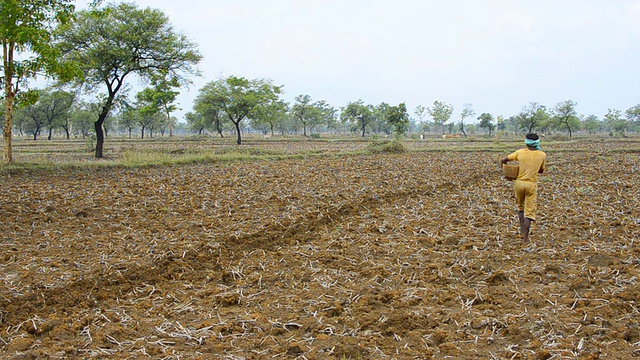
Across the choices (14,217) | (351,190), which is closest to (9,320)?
(14,217)

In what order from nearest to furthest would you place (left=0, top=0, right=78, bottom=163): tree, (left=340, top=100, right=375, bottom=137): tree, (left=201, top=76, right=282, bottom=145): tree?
(left=0, top=0, right=78, bottom=163): tree < (left=201, top=76, right=282, bottom=145): tree < (left=340, top=100, right=375, bottom=137): tree

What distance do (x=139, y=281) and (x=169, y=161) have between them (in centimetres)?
1469

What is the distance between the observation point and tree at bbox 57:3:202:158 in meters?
19.8

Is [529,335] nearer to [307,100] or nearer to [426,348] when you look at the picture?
[426,348]

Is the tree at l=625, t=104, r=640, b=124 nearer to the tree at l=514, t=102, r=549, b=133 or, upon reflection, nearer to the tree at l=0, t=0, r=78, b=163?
the tree at l=514, t=102, r=549, b=133

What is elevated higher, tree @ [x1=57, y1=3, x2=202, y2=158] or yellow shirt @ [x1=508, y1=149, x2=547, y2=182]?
tree @ [x1=57, y1=3, x2=202, y2=158]

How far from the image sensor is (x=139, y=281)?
5273mm

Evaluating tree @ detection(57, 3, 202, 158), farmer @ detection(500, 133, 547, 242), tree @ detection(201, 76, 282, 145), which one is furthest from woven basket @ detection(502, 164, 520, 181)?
tree @ detection(201, 76, 282, 145)

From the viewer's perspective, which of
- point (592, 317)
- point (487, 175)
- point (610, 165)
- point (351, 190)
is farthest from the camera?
point (610, 165)

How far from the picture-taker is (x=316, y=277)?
538cm

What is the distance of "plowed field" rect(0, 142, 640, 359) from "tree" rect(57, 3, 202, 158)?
11585 mm

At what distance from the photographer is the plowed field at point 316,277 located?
147 inches

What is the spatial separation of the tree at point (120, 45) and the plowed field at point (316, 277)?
11.6m

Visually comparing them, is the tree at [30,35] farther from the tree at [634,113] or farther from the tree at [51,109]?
the tree at [634,113]
